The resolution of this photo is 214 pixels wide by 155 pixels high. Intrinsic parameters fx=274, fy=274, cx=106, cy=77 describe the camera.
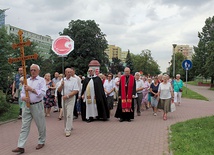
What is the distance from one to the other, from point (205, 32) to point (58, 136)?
5992cm

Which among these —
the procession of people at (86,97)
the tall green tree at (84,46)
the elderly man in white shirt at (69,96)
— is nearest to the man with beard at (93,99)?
the procession of people at (86,97)

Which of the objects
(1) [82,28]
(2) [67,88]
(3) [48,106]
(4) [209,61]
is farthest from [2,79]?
(1) [82,28]

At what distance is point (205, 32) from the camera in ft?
202

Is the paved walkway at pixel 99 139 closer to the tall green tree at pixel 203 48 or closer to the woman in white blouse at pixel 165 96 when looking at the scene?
the woman in white blouse at pixel 165 96

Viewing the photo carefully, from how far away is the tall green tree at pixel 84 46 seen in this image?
49625 millimetres

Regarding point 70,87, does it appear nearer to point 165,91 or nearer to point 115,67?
point 165,91

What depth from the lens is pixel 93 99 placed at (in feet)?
35.3

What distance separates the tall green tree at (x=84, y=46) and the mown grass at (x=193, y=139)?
40696 mm

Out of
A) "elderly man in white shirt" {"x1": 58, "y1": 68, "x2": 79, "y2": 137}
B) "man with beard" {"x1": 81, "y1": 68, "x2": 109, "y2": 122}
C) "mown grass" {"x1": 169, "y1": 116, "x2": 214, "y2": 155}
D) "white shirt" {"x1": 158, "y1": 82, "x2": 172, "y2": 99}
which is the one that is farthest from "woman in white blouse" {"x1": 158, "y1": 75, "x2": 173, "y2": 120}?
"elderly man in white shirt" {"x1": 58, "y1": 68, "x2": 79, "y2": 137}

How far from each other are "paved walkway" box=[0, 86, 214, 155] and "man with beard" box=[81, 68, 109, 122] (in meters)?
0.55

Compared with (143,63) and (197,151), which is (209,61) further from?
(197,151)

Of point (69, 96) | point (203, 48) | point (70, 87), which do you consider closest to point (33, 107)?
point (69, 96)

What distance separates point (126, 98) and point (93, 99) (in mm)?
1298

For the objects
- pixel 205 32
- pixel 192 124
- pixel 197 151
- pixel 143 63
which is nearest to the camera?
pixel 197 151
